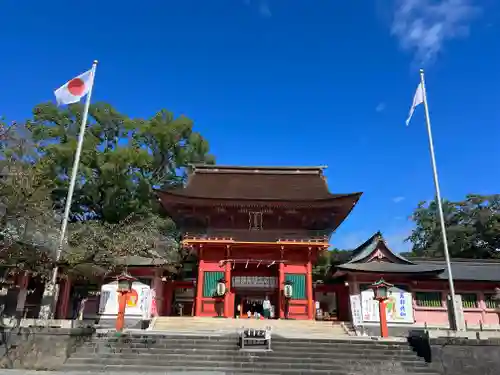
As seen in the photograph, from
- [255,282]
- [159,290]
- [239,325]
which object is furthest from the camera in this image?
[255,282]

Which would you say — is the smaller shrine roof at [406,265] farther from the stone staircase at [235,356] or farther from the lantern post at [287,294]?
the stone staircase at [235,356]

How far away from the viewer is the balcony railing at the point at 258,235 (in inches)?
993

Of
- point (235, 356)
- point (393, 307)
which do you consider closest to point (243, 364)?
point (235, 356)

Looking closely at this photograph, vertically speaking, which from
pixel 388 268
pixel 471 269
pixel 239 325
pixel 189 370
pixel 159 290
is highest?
pixel 471 269

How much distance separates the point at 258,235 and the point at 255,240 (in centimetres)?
46

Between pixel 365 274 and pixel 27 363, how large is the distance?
17.3 metres

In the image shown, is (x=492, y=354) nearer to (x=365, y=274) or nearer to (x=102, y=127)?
(x=365, y=274)

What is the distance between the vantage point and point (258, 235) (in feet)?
85.6

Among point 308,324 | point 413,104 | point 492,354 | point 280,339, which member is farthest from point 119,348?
point 413,104

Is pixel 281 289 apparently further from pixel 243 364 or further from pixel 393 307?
pixel 243 364

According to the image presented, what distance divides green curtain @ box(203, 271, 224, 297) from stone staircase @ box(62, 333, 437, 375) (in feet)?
28.6

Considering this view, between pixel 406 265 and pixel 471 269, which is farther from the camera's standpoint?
pixel 471 269

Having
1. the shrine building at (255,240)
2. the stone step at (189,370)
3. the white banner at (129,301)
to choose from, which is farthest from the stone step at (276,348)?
the shrine building at (255,240)

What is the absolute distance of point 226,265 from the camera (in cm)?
2445
